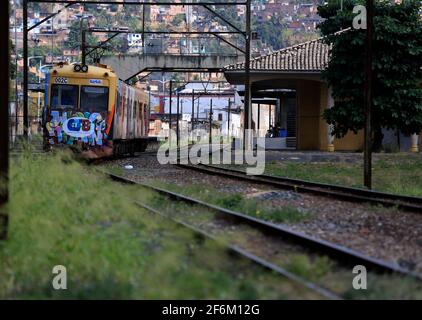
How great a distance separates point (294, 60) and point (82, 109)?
19.9 meters

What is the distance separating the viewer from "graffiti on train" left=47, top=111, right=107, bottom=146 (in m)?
26.5

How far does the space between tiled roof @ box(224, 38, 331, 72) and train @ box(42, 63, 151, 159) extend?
48.9ft

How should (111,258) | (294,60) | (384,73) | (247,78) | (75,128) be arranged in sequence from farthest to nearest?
1. (294,60)
2. (384,73)
3. (247,78)
4. (75,128)
5. (111,258)

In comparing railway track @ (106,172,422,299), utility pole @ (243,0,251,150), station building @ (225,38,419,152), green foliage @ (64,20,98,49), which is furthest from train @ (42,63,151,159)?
green foliage @ (64,20,98,49)

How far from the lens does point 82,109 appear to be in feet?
88.2

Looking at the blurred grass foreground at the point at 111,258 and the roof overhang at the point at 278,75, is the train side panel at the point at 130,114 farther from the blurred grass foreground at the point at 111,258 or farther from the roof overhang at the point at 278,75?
the blurred grass foreground at the point at 111,258

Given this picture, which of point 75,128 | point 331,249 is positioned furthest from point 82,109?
point 331,249

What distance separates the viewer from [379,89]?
118ft

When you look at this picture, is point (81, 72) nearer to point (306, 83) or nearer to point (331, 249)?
point (331, 249)

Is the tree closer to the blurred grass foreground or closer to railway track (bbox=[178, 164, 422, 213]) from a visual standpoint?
railway track (bbox=[178, 164, 422, 213])

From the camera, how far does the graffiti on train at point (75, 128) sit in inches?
1045

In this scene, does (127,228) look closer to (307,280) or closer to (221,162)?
(307,280)

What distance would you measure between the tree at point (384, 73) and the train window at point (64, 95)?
44.2 feet

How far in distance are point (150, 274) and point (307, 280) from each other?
1424 mm
